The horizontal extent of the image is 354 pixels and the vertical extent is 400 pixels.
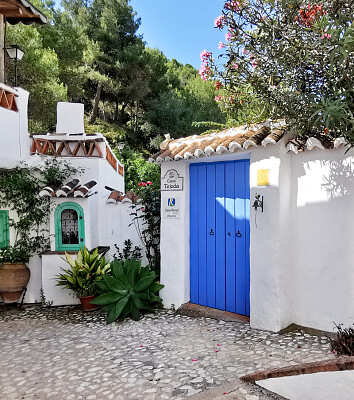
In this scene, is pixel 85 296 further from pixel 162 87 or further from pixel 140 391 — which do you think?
pixel 162 87

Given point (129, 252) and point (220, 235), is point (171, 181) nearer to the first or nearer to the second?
point (220, 235)

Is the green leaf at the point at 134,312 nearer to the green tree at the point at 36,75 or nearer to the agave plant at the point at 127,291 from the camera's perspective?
the agave plant at the point at 127,291

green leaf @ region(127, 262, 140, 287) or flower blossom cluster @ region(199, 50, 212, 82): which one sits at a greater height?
flower blossom cluster @ region(199, 50, 212, 82)

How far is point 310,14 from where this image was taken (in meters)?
3.73

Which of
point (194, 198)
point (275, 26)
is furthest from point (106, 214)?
point (275, 26)

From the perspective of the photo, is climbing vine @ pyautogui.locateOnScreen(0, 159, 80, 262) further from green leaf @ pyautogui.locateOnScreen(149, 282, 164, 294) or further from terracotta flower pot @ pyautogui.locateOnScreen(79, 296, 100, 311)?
green leaf @ pyautogui.locateOnScreen(149, 282, 164, 294)

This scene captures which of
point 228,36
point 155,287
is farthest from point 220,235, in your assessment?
point 228,36

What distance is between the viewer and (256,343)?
4270mm

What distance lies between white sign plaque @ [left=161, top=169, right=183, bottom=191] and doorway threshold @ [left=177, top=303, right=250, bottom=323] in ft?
6.66

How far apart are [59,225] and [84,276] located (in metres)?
1.28

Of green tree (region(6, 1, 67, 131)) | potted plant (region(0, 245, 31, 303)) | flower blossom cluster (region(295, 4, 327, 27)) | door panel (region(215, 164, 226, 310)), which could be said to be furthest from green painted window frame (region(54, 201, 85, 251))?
green tree (region(6, 1, 67, 131))

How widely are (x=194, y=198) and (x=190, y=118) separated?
60.5 ft

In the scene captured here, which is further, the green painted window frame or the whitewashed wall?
the green painted window frame

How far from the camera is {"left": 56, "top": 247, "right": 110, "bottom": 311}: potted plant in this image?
6074 mm
